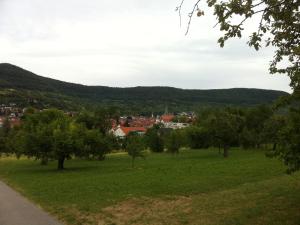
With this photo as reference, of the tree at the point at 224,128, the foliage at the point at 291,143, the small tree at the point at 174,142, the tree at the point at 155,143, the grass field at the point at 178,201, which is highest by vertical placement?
the foliage at the point at 291,143

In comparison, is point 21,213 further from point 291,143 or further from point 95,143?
point 95,143

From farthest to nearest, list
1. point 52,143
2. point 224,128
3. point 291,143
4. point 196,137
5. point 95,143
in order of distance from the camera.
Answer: point 196,137 < point 224,128 < point 95,143 < point 52,143 < point 291,143

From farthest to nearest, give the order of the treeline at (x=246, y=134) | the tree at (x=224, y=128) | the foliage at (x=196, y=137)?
the foliage at (x=196, y=137), the tree at (x=224, y=128), the treeline at (x=246, y=134)

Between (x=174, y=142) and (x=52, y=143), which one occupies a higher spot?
(x=52, y=143)

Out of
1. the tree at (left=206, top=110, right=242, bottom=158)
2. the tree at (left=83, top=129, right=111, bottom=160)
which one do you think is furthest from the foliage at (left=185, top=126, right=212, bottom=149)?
the tree at (left=83, top=129, right=111, bottom=160)

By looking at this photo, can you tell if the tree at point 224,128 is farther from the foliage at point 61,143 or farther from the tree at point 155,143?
the tree at point 155,143

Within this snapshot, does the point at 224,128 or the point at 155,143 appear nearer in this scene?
the point at 224,128

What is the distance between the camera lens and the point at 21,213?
20609 millimetres

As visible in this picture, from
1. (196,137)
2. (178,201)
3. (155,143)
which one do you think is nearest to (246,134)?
(196,137)

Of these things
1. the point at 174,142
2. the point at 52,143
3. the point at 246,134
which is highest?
the point at 246,134

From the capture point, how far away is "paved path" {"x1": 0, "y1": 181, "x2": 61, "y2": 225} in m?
18.1

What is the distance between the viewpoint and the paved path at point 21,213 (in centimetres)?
1808

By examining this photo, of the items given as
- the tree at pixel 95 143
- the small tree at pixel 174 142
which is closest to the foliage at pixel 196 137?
the small tree at pixel 174 142

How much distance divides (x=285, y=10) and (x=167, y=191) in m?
16.9
